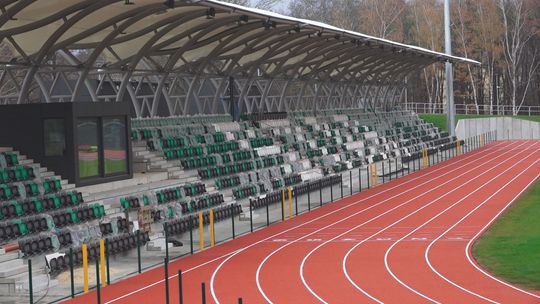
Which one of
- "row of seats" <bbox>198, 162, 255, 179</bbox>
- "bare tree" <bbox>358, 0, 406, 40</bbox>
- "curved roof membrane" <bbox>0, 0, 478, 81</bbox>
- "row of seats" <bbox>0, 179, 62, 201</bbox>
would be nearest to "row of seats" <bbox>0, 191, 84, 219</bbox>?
"row of seats" <bbox>0, 179, 62, 201</bbox>

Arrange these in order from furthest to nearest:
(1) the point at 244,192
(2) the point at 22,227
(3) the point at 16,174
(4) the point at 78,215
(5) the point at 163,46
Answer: (1) the point at 244,192 < (5) the point at 163,46 < (3) the point at 16,174 < (4) the point at 78,215 < (2) the point at 22,227

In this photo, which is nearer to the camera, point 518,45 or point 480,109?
point 518,45

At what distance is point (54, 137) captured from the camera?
23.3m

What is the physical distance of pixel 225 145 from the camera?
115 ft

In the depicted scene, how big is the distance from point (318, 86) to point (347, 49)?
8.91 metres

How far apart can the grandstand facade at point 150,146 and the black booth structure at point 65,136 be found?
4cm

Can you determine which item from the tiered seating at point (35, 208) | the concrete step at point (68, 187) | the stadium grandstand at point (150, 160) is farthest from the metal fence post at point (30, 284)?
the concrete step at point (68, 187)

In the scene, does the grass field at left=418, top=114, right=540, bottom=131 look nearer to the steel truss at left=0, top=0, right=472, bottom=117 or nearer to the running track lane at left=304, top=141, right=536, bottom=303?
the steel truss at left=0, top=0, right=472, bottom=117

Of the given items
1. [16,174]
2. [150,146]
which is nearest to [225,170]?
[150,146]

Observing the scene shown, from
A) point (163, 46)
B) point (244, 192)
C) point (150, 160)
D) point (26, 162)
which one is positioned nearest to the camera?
point (26, 162)

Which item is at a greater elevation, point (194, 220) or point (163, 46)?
point (163, 46)

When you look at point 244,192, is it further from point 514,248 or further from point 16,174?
point 514,248

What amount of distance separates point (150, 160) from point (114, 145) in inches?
190

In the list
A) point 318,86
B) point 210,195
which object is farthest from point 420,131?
point 210,195
